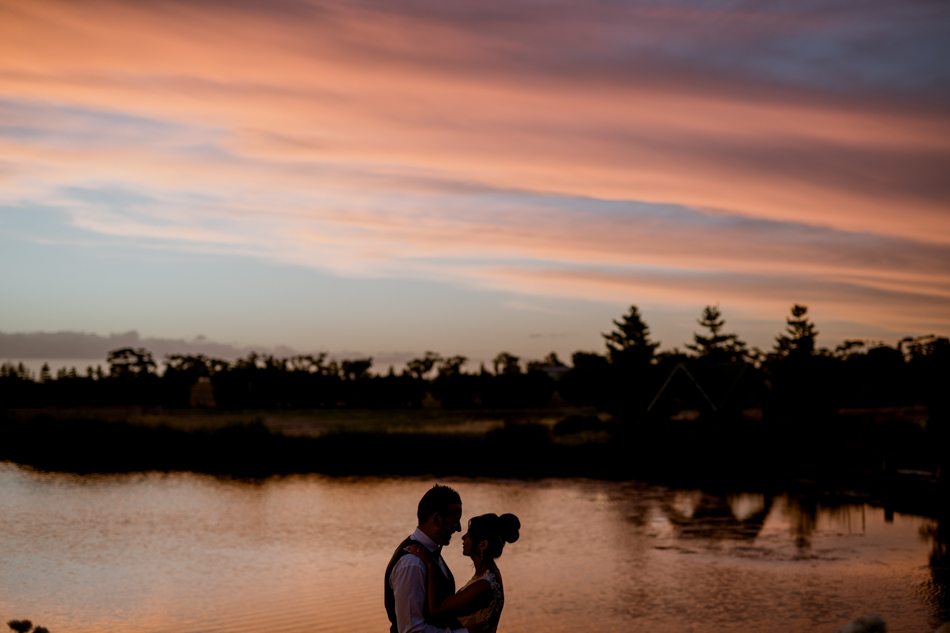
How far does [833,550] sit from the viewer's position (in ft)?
77.3

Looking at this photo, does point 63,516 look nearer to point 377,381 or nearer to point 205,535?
point 205,535

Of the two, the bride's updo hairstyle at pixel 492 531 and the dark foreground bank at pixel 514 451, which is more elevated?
the bride's updo hairstyle at pixel 492 531

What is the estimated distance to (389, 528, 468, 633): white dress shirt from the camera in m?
5.14

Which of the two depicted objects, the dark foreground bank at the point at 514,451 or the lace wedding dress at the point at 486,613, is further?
the dark foreground bank at the point at 514,451

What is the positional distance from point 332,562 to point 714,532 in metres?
11.0

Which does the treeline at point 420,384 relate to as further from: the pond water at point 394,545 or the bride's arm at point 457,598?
the bride's arm at point 457,598

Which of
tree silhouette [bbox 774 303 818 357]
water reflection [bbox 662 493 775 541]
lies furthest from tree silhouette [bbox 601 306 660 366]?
water reflection [bbox 662 493 775 541]

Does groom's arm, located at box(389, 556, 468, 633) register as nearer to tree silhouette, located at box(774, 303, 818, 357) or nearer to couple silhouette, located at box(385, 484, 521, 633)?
couple silhouette, located at box(385, 484, 521, 633)

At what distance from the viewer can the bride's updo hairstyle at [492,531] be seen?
216 inches

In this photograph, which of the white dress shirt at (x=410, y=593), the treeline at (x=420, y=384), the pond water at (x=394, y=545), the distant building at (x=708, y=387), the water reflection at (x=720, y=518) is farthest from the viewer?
the treeline at (x=420, y=384)

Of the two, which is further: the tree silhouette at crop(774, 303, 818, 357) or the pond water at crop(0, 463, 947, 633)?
the tree silhouette at crop(774, 303, 818, 357)

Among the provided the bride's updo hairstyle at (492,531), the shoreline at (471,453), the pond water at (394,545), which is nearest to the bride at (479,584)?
the bride's updo hairstyle at (492,531)

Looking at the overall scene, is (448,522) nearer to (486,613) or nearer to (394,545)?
(486,613)

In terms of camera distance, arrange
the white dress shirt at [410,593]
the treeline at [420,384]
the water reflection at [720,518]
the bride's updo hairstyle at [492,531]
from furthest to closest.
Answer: the treeline at [420,384] < the water reflection at [720,518] < the bride's updo hairstyle at [492,531] < the white dress shirt at [410,593]
